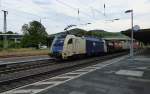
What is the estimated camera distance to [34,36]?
90250mm

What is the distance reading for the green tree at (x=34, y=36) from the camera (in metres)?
89.7

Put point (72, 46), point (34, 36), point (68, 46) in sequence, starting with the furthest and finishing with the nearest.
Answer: point (34, 36)
point (72, 46)
point (68, 46)

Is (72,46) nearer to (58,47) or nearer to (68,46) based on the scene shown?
(68,46)

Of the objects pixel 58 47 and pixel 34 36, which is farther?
pixel 34 36

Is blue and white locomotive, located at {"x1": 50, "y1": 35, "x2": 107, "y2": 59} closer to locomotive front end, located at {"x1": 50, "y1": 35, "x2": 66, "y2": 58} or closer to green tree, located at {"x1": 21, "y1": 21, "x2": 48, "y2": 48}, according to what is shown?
Answer: locomotive front end, located at {"x1": 50, "y1": 35, "x2": 66, "y2": 58}

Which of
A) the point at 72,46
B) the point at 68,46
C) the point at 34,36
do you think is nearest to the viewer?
the point at 68,46

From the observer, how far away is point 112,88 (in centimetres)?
1210

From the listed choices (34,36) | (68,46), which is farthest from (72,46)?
(34,36)

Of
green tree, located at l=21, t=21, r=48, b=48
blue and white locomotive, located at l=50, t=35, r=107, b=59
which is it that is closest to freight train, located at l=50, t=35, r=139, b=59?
blue and white locomotive, located at l=50, t=35, r=107, b=59

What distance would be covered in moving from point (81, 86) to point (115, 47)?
4182cm

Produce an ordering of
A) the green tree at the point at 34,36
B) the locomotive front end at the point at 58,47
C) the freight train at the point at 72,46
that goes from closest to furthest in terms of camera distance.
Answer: the locomotive front end at the point at 58,47, the freight train at the point at 72,46, the green tree at the point at 34,36

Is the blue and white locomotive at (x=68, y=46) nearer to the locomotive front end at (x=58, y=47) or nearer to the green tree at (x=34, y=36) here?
the locomotive front end at (x=58, y=47)

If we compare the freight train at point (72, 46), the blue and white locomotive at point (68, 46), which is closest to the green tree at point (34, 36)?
the freight train at point (72, 46)

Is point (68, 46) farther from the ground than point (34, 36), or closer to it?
closer to it
